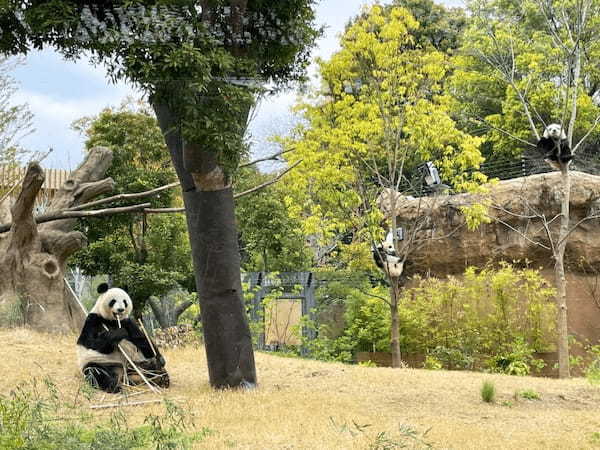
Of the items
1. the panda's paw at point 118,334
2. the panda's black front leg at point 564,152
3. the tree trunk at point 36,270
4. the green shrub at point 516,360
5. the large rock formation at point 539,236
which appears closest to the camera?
the panda's paw at point 118,334

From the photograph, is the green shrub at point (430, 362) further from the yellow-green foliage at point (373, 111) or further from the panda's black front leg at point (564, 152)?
the panda's black front leg at point (564, 152)

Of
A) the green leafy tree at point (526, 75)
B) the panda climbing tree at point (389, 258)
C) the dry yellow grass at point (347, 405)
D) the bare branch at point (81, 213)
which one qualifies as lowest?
the dry yellow grass at point (347, 405)

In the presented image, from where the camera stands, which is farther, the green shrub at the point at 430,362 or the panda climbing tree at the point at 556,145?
the green shrub at the point at 430,362

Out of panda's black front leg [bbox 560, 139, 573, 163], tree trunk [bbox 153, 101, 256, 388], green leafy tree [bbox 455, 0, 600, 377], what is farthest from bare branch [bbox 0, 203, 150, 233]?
green leafy tree [bbox 455, 0, 600, 377]

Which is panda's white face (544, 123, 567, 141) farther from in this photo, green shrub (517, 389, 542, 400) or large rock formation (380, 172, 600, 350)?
green shrub (517, 389, 542, 400)

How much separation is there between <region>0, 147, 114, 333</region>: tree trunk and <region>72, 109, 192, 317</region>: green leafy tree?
3.13 meters

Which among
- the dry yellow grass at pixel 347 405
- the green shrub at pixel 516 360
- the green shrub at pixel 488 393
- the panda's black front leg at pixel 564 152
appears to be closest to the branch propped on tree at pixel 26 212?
the dry yellow grass at pixel 347 405

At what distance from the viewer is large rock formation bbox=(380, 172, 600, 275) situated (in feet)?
45.4

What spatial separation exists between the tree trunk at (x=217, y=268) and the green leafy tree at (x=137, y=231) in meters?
6.60

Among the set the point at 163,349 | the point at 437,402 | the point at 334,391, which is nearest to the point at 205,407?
the point at 334,391

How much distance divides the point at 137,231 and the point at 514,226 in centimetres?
819

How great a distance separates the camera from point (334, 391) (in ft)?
22.8

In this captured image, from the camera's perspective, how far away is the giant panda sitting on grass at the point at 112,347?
6867 mm

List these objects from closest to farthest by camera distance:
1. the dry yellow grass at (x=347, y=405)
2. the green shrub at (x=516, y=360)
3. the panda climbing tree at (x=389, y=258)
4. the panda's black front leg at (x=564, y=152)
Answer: the dry yellow grass at (x=347, y=405) < the panda's black front leg at (x=564, y=152) < the panda climbing tree at (x=389, y=258) < the green shrub at (x=516, y=360)
